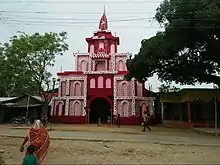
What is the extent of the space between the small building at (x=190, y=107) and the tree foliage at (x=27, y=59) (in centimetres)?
1265

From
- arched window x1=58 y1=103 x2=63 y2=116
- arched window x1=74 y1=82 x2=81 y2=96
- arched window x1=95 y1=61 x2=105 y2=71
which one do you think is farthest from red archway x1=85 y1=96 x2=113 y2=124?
arched window x1=95 y1=61 x2=105 y2=71

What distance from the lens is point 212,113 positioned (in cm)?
3078

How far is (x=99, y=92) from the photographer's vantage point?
37.0m

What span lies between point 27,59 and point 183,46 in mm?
17918

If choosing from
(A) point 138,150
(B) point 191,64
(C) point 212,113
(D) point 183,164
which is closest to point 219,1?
(B) point 191,64

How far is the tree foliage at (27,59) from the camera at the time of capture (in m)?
32.3

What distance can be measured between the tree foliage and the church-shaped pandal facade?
14.4 ft

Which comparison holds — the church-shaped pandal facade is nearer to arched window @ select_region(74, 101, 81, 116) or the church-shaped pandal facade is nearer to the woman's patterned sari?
arched window @ select_region(74, 101, 81, 116)

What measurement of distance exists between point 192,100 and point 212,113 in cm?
401

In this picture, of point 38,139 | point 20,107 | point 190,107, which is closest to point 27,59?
point 20,107

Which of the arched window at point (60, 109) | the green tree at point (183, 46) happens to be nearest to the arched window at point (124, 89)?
the arched window at point (60, 109)

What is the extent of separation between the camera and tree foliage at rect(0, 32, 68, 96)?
3231 cm

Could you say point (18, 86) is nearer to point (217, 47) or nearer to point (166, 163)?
point (217, 47)

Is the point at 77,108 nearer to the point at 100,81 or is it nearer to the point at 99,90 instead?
the point at 99,90
